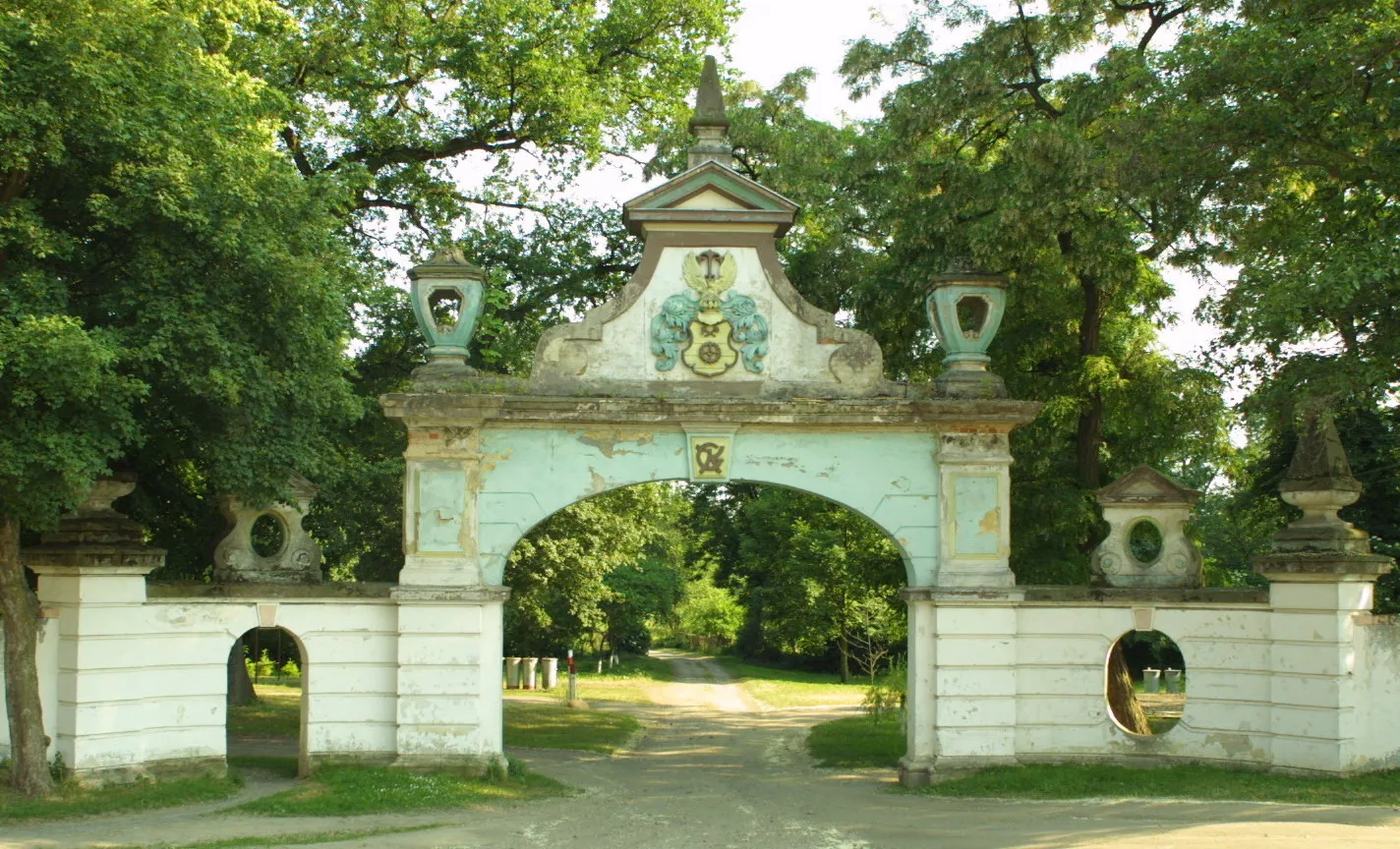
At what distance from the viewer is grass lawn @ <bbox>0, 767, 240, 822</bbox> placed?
12156mm

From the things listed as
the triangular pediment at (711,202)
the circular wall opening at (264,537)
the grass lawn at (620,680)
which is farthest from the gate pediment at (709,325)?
the grass lawn at (620,680)

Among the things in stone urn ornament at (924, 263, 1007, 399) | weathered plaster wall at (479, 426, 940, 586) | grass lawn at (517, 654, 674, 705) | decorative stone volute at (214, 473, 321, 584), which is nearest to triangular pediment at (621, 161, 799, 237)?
stone urn ornament at (924, 263, 1007, 399)

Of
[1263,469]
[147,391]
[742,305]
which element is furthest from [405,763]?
[1263,469]

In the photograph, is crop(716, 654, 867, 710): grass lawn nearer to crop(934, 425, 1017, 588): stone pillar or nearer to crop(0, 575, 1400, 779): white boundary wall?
crop(0, 575, 1400, 779): white boundary wall

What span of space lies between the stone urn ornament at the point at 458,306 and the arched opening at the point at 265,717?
322 cm

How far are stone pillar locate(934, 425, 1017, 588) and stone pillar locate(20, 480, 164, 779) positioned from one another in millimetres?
8176

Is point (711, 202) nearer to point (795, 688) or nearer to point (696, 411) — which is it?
point (696, 411)

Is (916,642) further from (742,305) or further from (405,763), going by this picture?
(405,763)

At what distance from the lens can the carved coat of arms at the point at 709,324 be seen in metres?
14.1

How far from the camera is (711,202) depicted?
559 inches

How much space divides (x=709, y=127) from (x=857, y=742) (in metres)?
9.59

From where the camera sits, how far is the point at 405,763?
1364 centimetres

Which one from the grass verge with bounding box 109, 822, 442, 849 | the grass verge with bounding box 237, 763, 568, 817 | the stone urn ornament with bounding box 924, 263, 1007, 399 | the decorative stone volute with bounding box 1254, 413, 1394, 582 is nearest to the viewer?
the grass verge with bounding box 109, 822, 442, 849

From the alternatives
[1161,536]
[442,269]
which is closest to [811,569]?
[1161,536]
